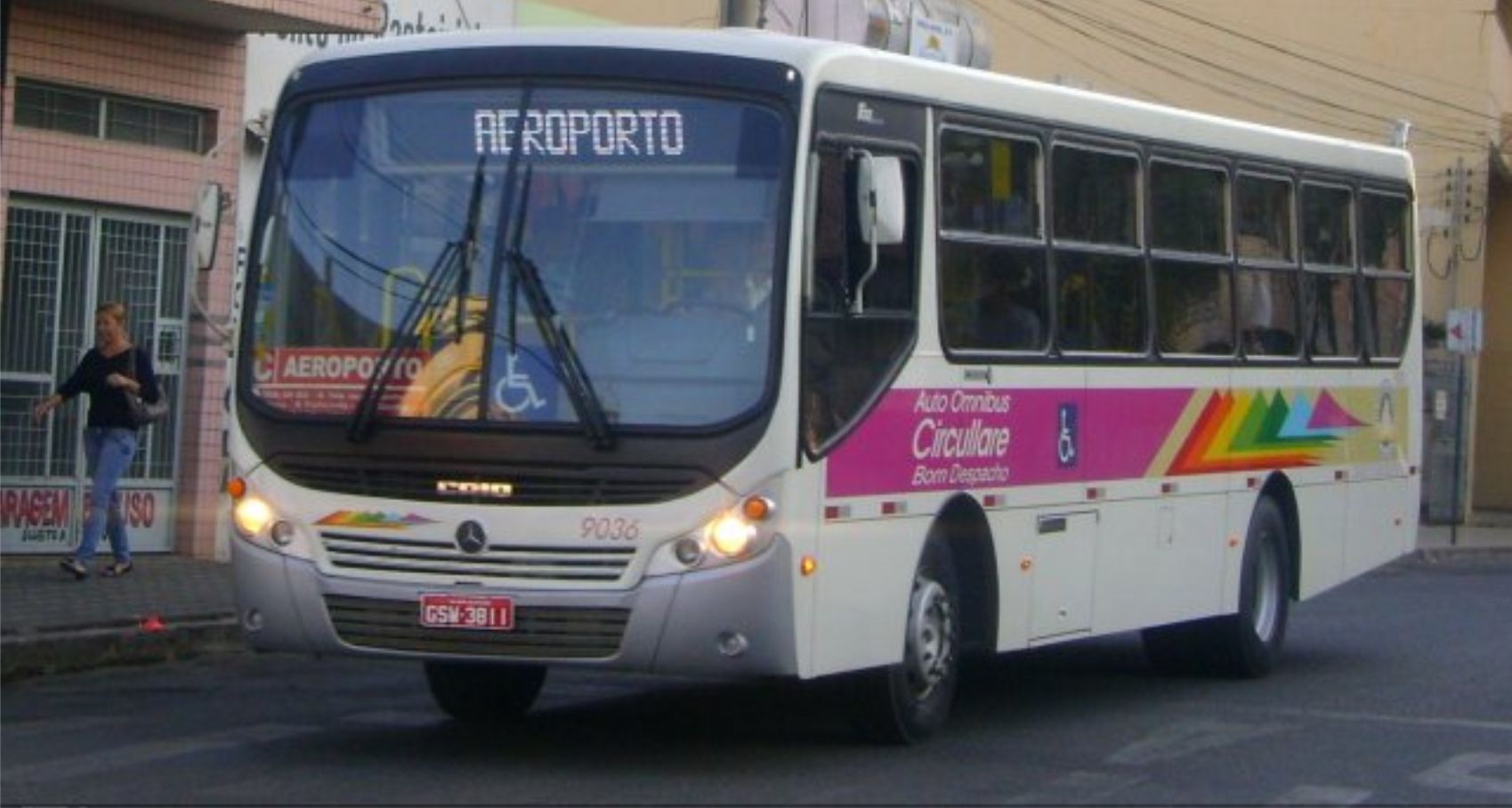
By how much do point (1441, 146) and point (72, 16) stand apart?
25490 mm

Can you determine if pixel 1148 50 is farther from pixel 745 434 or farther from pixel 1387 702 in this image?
pixel 745 434

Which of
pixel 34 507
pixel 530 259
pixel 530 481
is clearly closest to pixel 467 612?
pixel 530 481

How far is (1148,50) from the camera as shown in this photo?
3838cm

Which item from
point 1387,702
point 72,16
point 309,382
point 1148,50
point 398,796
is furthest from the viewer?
point 1148,50

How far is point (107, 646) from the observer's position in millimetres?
14508

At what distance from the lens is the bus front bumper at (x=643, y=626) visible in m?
10.1

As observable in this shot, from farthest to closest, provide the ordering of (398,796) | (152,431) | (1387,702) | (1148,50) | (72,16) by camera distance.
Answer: (1148,50) → (152,431) → (72,16) → (1387,702) → (398,796)

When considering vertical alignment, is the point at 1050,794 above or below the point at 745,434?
below

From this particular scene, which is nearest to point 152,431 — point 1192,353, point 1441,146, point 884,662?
point 1192,353

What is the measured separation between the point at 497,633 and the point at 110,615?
5.67 m

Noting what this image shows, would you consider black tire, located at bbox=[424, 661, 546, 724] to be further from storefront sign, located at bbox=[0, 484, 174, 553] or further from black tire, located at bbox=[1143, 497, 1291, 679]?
storefront sign, located at bbox=[0, 484, 174, 553]

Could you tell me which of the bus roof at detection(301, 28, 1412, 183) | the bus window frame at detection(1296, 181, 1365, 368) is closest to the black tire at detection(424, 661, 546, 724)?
the bus roof at detection(301, 28, 1412, 183)

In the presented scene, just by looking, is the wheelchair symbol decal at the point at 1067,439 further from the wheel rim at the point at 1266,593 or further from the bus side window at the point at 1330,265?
the bus side window at the point at 1330,265

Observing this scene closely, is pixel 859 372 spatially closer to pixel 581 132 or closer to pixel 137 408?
pixel 581 132
